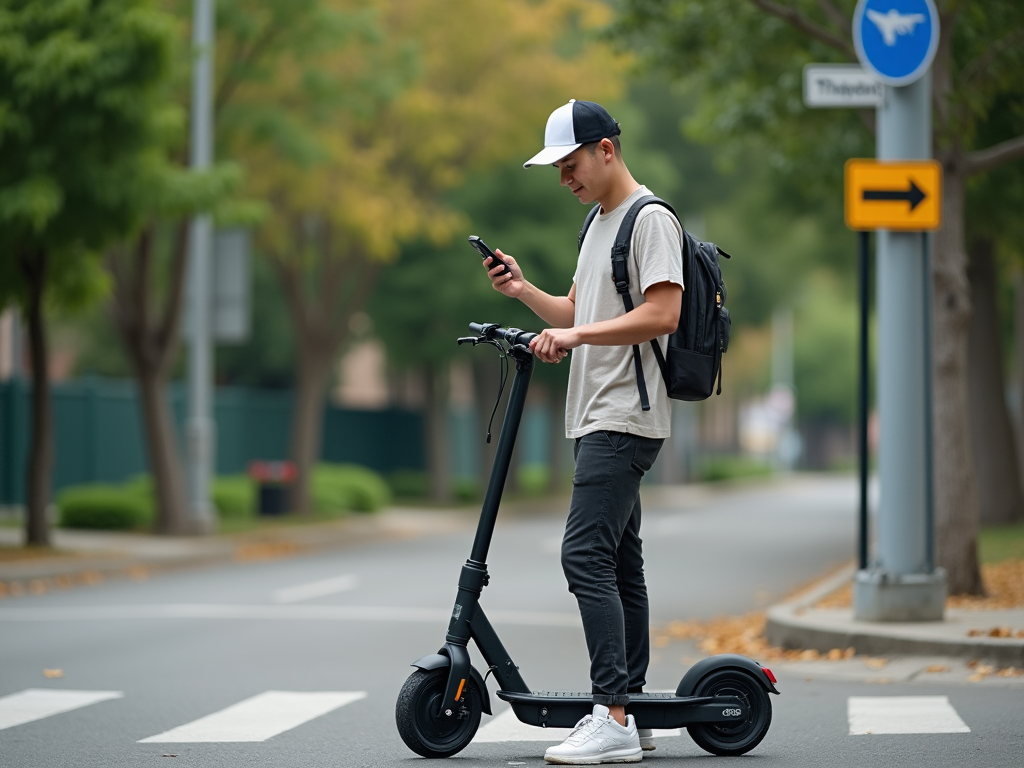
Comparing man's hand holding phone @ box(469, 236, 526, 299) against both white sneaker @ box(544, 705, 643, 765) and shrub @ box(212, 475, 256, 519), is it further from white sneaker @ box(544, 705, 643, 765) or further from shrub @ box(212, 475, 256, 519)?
shrub @ box(212, 475, 256, 519)

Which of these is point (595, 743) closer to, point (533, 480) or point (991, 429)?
point (991, 429)

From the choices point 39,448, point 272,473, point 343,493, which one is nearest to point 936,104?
point 39,448

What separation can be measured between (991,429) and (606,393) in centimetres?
1705

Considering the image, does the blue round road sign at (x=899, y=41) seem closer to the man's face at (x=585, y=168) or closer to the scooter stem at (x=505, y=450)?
the man's face at (x=585, y=168)

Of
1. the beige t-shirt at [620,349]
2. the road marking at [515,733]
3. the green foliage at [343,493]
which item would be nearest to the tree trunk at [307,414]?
the green foliage at [343,493]

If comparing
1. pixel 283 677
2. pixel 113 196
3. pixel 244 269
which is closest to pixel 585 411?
pixel 283 677

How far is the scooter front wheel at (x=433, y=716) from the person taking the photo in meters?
5.41

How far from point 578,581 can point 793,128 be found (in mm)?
13029

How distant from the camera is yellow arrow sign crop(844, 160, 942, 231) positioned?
31.1 ft

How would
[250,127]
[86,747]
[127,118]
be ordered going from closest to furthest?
[86,747] < [127,118] < [250,127]

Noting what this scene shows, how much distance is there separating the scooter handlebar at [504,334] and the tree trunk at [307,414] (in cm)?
2034

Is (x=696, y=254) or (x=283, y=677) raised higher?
(x=696, y=254)

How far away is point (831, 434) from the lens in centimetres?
10025

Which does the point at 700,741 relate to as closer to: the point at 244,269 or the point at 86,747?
the point at 86,747
